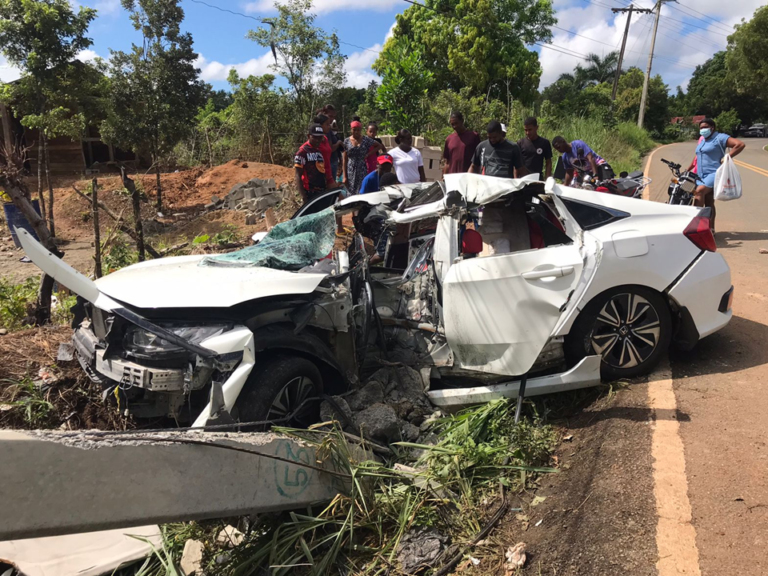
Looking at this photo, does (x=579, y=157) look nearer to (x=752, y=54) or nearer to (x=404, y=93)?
(x=404, y=93)

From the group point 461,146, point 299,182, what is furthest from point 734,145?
point 299,182

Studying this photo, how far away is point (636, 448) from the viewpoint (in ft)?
10.5

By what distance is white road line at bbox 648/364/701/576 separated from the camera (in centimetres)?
233

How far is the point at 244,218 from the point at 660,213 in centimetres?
1208

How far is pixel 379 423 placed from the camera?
3.58m

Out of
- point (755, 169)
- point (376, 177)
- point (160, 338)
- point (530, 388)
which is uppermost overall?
point (755, 169)

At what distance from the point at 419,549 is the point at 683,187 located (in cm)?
715

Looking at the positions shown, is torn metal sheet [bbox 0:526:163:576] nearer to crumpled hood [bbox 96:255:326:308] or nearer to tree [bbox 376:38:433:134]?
crumpled hood [bbox 96:255:326:308]

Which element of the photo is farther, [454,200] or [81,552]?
[454,200]

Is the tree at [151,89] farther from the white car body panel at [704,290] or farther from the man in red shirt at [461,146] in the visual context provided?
the white car body panel at [704,290]

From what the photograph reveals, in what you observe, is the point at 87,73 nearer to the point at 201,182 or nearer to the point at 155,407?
the point at 201,182

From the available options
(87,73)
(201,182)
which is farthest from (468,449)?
(201,182)

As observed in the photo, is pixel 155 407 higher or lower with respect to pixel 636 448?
higher

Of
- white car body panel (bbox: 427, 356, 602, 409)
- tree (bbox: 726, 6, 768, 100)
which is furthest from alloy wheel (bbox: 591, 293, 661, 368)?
tree (bbox: 726, 6, 768, 100)
